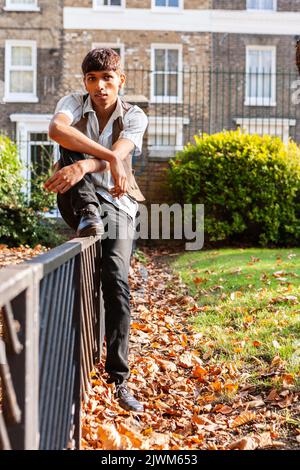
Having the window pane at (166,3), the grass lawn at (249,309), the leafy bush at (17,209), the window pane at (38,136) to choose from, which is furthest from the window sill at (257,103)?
the grass lawn at (249,309)

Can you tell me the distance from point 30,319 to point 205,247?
1105cm

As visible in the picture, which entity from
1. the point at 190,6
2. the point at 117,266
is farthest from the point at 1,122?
the point at 117,266

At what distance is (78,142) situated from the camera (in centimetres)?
372

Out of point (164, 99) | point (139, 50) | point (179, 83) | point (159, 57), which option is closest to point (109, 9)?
point (139, 50)

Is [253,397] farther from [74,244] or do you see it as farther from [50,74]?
[50,74]

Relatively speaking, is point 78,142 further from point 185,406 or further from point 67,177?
point 185,406

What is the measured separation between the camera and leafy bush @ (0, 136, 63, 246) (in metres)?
11.4

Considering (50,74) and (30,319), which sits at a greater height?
(50,74)

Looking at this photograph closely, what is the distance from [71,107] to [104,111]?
0.21 metres

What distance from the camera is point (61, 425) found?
8.42 ft

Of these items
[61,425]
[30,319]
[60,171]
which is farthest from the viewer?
[60,171]

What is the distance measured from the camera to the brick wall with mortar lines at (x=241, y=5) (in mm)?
23922
